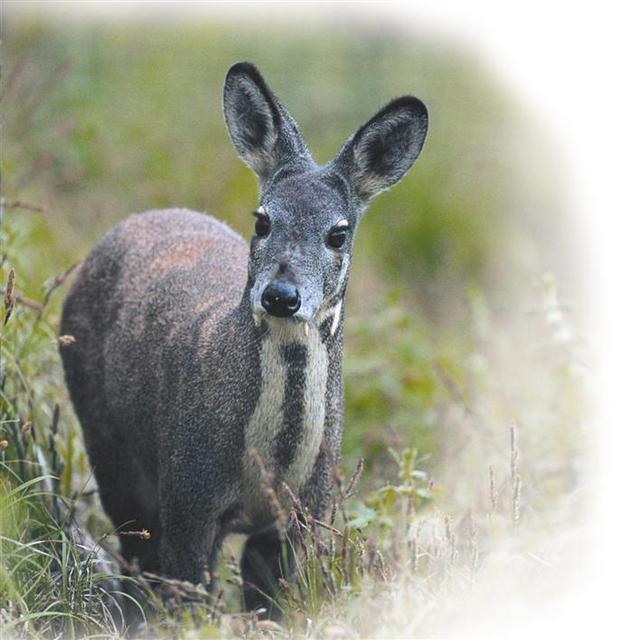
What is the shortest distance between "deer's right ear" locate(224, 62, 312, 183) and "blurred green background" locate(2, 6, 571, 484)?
256 cm

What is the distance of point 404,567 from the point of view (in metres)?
4.77

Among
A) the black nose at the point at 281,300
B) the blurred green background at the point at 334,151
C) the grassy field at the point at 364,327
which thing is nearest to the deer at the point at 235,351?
the black nose at the point at 281,300

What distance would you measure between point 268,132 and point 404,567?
2196mm

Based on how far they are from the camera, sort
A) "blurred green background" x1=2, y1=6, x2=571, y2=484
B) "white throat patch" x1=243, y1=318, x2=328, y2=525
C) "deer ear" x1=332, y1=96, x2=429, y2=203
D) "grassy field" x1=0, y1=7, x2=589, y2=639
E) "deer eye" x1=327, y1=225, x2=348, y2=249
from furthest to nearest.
Result: 1. "blurred green background" x1=2, y1=6, x2=571, y2=484
2. "deer ear" x1=332, y1=96, x2=429, y2=203
3. "deer eye" x1=327, y1=225, x2=348, y2=249
4. "white throat patch" x1=243, y1=318, x2=328, y2=525
5. "grassy field" x1=0, y1=7, x2=589, y2=639

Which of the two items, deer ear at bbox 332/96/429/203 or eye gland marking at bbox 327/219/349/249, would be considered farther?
deer ear at bbox 332/96/429/203

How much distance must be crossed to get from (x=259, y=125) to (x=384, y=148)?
59 centimetres

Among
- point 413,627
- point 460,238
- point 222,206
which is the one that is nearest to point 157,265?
point 413,627

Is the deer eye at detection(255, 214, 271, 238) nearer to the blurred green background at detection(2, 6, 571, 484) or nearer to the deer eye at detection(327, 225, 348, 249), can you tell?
the deer eye at detection(327, 225, 348, 249)

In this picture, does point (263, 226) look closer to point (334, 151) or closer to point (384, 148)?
point (384, 148)

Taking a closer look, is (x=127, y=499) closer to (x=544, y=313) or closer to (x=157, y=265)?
(x=157, y=265)

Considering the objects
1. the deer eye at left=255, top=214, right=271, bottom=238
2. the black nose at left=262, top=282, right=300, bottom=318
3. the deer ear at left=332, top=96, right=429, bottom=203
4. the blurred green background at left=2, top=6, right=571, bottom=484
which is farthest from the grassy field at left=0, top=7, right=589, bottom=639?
the deer ear at left=332, top=96, right=429, bottom=203

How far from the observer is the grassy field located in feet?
16.6

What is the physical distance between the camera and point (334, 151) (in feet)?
41.3

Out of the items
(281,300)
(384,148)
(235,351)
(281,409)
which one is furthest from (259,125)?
(281,409)
